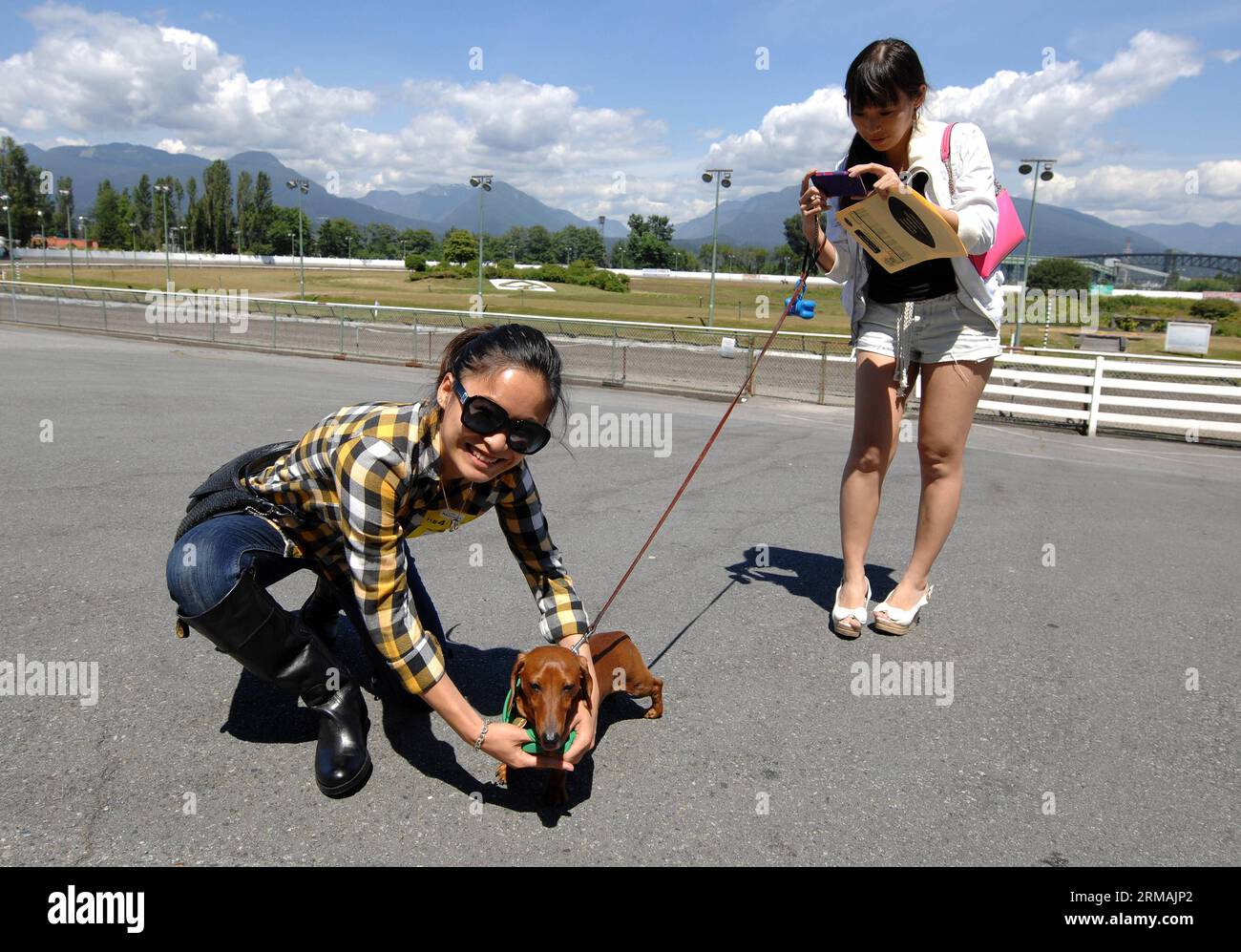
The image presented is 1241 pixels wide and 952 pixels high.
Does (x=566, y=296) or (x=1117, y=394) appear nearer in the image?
(x=1117, y=394)

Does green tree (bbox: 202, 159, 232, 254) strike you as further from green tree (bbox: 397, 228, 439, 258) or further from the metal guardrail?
the metal guardrail

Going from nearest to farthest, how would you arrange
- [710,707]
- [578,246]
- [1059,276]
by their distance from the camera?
[710,707]
[1059,276]
[578,246]

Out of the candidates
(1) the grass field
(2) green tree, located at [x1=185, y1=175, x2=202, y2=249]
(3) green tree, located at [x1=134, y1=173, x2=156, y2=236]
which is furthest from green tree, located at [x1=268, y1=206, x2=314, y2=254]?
(1) the grass field

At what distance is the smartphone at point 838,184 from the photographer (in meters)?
3.37

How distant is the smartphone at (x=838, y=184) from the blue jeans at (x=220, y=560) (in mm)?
2211

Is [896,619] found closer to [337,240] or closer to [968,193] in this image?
[968,193]

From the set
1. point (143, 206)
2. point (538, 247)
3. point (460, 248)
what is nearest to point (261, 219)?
point (143, 206)

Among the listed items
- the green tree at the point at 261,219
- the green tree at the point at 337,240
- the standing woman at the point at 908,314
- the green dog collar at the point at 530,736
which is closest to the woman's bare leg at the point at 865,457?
the standing woman at the point at 908,314

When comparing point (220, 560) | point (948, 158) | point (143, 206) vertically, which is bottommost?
point (220, 560)

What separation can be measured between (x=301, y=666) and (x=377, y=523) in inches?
25.4

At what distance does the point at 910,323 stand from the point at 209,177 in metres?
138

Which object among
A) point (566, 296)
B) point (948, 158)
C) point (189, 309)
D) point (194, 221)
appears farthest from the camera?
point (194, 221)

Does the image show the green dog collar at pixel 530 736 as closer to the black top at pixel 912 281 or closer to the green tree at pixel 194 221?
the black top at pixel 912 281

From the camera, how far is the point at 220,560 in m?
2.51
